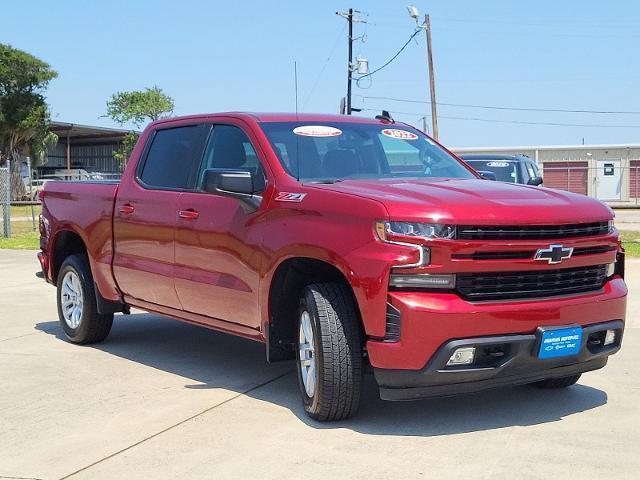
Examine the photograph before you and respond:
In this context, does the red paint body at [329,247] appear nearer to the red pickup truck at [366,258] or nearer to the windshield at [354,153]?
the red pickup truck at [366,258]

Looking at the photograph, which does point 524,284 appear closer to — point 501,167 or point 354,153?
point 354,153

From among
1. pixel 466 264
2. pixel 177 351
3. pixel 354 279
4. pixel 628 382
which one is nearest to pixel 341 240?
pixel 354 279

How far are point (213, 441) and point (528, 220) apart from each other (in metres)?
2.05

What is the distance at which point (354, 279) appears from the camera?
15.5 ft

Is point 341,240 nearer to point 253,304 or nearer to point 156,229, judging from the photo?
point 253,304

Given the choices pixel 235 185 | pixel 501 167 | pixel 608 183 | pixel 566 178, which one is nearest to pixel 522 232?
pixel 235 185

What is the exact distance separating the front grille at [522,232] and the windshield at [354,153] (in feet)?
4.11

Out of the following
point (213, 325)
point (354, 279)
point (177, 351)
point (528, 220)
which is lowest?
point (177, 351)

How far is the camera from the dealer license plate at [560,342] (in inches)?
187

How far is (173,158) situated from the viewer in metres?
6.69

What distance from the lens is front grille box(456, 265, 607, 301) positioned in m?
4.66

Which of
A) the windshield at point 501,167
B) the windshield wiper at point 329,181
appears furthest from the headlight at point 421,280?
the windshield at point 501,167

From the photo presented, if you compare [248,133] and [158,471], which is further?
[248,133]

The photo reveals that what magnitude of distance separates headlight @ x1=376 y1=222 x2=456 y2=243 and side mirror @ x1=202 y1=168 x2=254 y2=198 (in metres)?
1.19
